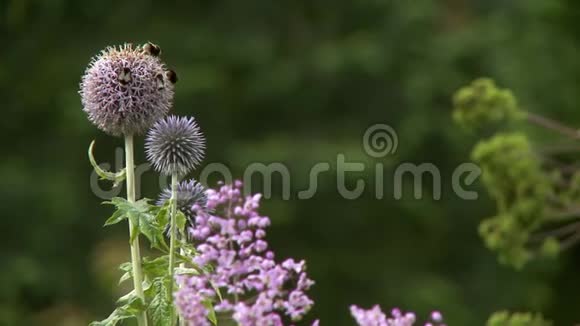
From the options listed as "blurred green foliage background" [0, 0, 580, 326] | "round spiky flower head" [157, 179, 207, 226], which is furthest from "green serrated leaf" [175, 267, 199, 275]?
"blurred green foliage background" [0, 0, 580, 326]

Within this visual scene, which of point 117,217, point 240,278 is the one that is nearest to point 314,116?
point 117,217

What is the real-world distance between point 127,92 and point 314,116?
9.81m

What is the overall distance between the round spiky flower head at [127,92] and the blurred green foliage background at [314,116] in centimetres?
807

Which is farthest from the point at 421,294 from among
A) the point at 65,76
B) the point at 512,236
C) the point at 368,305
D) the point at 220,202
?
the point at 220,202

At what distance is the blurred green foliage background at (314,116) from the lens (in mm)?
12500

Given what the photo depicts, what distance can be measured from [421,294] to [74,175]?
4.18 metres

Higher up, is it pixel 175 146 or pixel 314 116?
pixel 314 116

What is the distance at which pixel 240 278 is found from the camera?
3.31m
